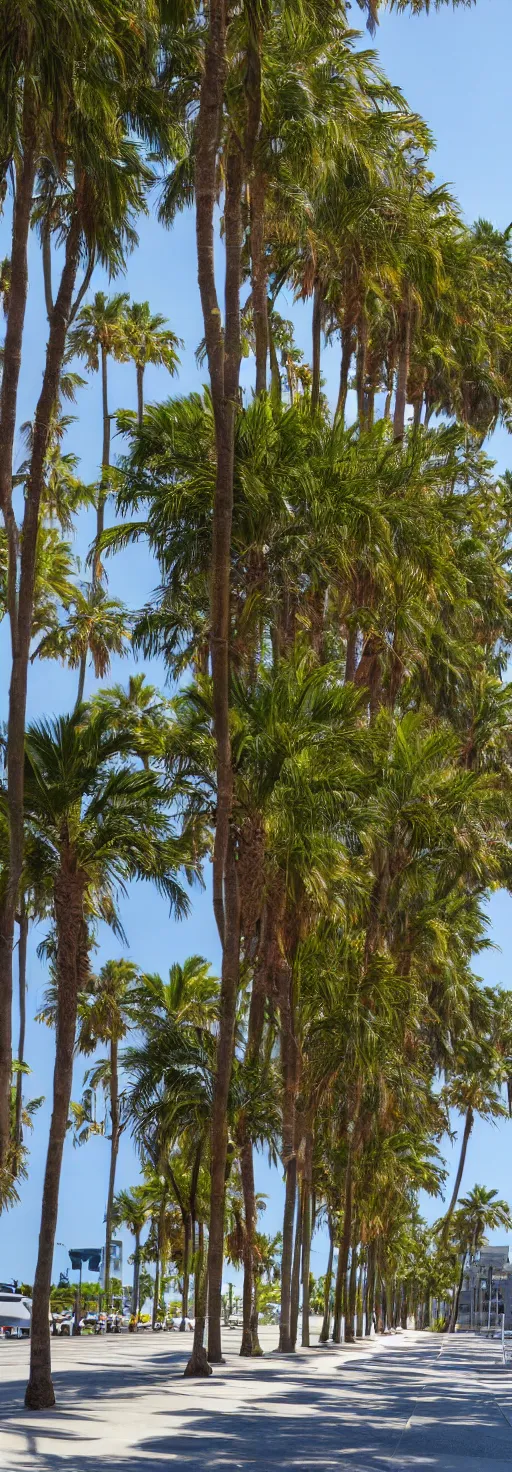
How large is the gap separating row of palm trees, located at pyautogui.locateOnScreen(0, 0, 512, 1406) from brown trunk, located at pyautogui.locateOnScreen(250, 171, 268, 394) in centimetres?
7

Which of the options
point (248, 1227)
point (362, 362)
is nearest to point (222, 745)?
point (248, 1227)

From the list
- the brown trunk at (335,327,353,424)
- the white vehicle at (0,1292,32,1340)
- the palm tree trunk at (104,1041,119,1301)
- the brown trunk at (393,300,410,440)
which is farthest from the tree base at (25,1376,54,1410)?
the palm tree trunk at (104,1041,119,1301)

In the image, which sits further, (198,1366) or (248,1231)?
(248,1231)

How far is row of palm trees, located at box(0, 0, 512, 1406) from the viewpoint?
15.4 metres

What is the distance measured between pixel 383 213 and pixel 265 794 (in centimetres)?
1137

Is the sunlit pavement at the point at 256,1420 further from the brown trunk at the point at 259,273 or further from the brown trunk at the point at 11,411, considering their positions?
the brown trunk at the point at 259,273

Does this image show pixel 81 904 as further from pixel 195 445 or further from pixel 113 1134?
pixel 113 1134

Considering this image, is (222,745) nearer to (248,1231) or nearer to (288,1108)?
(288,1108)

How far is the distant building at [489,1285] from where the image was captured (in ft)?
118

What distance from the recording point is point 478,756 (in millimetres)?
36062

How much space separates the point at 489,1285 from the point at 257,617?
67013 mm

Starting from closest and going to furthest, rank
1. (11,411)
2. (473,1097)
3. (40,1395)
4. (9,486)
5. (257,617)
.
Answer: (40,1395) < (11,411) < (9,486) < (257,617) < (473,1097)

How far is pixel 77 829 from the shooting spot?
14836 mm

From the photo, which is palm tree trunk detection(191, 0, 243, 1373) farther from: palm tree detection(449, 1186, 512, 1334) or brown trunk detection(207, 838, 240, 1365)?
palm tree detection(449, 1186, 512, 1334)
